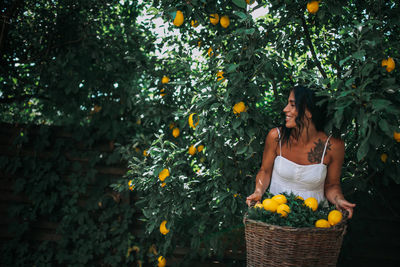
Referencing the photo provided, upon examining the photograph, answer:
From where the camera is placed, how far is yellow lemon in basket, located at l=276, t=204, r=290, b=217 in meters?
1.45

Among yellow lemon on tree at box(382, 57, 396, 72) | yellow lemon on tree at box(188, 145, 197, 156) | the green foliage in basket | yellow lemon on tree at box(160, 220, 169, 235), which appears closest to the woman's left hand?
the green foliage in basket

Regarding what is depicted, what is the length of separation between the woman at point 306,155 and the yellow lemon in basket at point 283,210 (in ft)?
0.96

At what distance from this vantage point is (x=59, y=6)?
3127mm

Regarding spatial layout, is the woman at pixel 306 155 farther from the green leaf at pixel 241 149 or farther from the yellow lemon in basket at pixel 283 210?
the yellow lemon in basket at pixel 283 210

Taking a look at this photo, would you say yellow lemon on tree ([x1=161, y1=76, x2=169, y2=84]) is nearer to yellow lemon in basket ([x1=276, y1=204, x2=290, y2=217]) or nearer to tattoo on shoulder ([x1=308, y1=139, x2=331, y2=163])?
tattoo on shoulder ([x1=308, y1=139, x2=331, y2=163])

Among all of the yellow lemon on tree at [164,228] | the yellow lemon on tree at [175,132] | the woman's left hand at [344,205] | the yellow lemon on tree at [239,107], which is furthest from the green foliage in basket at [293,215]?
the yellow lemon on tree at [175,132]

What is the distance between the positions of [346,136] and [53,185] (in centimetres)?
253

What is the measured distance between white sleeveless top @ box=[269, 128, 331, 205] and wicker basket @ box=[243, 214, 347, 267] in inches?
16.3

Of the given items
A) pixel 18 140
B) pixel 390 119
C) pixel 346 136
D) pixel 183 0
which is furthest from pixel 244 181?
pixel 18 140

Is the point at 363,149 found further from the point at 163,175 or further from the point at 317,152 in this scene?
the point at 163,175

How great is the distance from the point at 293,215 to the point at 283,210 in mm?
44

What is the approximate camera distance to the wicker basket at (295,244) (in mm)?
1364

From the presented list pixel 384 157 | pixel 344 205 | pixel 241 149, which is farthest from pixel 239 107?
pixel 384 157

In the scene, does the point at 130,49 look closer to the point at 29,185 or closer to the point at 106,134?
the point at 106,134
